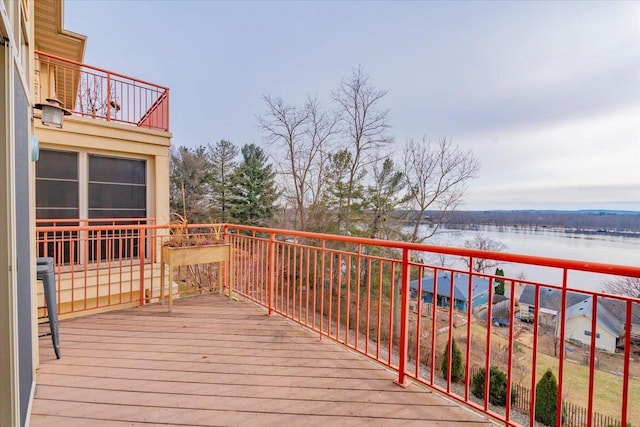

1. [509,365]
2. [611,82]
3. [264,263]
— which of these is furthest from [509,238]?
[509,365]

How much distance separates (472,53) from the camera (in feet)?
35.7

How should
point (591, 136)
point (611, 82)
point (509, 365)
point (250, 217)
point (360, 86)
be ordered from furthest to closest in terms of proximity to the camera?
1. point (250, 217)
2. point (360, 86)
3. point (591, 136)
4. point (611, 82)
5. point (509, 365)

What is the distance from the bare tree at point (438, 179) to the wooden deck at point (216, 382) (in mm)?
12655

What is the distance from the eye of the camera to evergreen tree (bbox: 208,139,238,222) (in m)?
19.2

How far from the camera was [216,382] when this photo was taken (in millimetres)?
2229

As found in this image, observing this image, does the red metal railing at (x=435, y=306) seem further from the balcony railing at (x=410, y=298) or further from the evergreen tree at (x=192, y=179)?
the evergreen tree at (x=192, y=179)

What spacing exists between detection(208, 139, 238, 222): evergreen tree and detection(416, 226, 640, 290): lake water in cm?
1195

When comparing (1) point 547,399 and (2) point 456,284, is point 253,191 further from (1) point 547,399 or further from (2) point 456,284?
(2) point 456,284

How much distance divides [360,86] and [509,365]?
14.3 m

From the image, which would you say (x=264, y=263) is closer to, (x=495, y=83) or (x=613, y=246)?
(x=613, y=246)

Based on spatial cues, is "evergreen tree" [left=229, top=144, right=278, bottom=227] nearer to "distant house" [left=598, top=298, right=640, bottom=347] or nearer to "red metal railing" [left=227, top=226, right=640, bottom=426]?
"red metal railing" [left=227, top=226, right=640, bottom=426]

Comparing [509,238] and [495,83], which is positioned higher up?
[495,83]

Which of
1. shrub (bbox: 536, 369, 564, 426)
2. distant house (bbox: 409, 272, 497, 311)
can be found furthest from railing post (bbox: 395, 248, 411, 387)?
shrub (bbox: 536, 369, 564, 426)

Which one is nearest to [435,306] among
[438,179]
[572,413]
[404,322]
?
[404,322]
